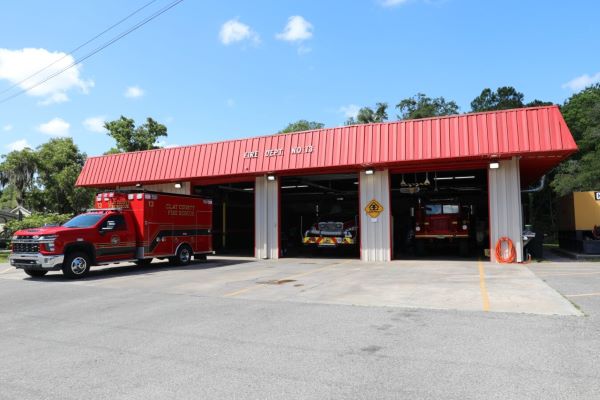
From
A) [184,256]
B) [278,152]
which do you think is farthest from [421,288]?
[278,152]

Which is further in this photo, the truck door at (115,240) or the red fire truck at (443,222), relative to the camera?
the red fire truck at (443,222)

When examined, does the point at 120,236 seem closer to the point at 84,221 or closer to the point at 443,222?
the point at 84,221

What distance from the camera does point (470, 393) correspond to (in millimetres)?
4297

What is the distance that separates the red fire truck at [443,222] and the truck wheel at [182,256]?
9865 mm

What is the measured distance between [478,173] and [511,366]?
2113 centimetres

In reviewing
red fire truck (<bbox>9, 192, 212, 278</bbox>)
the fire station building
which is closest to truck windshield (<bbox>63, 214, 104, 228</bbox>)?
red fire truck (<bbox>9, 192, 212, 278</bbox>)

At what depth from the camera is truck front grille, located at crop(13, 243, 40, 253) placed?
1339 centimetres

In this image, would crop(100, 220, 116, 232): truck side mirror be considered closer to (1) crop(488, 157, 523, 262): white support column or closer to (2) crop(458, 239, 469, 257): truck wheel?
(1) crop(488, 157, 523, 262): white support column

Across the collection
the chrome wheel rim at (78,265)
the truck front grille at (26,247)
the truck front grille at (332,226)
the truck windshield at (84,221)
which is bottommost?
the chrome wheel rim at (78,265)

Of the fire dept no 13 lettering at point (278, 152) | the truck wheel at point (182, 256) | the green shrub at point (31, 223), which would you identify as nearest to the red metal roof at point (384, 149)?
the fire dept no 13 lettering at point (278, 152)

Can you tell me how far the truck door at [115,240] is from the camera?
48.0 ft

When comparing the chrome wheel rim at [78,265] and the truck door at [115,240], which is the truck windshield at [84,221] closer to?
the truck door at [115,240]

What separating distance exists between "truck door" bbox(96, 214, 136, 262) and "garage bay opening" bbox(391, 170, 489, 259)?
1078 cm

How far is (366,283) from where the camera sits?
11.9 m
